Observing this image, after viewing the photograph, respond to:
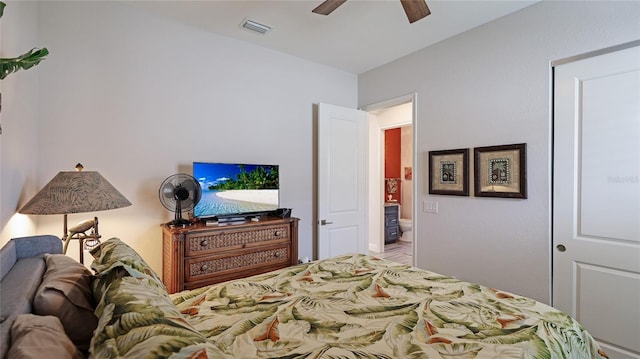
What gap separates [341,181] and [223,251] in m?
1.70

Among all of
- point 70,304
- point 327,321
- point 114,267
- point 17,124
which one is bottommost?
point 327,321

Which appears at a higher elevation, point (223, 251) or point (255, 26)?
point (255, 26)

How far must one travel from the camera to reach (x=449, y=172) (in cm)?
289

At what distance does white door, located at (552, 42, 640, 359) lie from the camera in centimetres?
191

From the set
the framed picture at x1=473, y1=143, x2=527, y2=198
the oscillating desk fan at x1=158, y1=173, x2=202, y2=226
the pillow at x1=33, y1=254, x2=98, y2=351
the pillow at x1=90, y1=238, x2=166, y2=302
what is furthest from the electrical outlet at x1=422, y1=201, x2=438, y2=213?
the pillow at x1=33, y1=254, x2=98, y2=351

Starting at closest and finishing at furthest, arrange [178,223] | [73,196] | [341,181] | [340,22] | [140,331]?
[140,331] → [73,196] → [178,223] → [340,22] → [341,181]

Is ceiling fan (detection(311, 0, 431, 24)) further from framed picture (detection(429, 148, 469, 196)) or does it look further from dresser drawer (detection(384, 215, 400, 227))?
dresser drawer (detection(384, 215, 400, 227))

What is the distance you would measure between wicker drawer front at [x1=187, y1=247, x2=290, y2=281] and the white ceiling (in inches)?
83.5

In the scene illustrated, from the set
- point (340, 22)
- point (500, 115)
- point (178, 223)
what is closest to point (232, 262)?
point (178, 223)

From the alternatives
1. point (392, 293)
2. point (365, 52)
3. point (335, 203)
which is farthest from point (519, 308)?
point (365, 52)

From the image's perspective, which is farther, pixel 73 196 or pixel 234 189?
pixel 234 189

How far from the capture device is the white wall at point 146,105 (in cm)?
216

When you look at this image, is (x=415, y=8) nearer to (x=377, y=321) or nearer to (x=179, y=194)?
(x=377, y=321)

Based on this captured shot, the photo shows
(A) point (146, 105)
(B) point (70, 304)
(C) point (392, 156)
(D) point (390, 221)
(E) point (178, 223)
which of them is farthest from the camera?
(C) point (392, 156)
